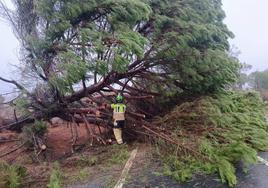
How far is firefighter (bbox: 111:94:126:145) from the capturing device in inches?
322

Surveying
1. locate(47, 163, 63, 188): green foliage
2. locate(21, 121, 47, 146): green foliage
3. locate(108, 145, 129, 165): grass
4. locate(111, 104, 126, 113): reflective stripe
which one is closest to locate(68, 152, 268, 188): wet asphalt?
locate(47, 163, 63, 188): green foliage

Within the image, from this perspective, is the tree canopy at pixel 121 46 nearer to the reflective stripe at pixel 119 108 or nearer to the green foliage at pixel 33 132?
the green foliage at pixel 33 132

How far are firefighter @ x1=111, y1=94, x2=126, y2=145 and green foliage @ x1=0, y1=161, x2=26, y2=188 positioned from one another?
97.7 inches

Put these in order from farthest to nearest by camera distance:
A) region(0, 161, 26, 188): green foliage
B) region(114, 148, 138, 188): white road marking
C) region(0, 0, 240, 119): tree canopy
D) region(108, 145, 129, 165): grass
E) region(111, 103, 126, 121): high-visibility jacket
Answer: region(111, 103, 126, 121): high-visibility jacket → region(0, 0, 240, 119): tree canopy → region(108, 145, 129, 165): grass → region(114, 148, 138, 188): white road marking → region(0, 161, 26, 188): green foliage

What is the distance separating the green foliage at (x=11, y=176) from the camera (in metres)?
5.84

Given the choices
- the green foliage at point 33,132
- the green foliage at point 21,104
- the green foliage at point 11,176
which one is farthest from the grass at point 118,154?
the green foliage at point 21,104

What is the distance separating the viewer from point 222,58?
832 cm

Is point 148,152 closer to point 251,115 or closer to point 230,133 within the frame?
point 230,133

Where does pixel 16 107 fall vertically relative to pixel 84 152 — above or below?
above

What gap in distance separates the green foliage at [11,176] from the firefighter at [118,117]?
248cm

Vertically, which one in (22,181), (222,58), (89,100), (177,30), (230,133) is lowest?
(22,181)

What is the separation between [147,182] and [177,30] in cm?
390

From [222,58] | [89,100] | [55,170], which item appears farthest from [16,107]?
[222,58]

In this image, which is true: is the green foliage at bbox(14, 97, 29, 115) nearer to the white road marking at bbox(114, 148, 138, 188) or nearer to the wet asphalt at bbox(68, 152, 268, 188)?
the white road marking at bbox(114, 148, 138, 188)
